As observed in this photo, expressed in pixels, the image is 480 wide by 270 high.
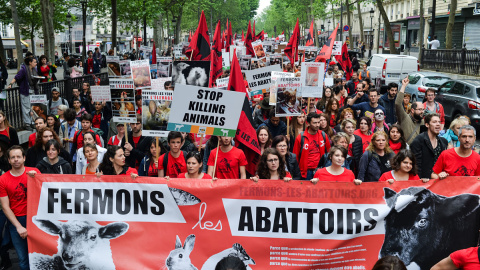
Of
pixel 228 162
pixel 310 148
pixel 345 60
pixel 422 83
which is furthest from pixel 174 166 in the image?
pixel 422 83

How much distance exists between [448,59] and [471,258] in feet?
87.7

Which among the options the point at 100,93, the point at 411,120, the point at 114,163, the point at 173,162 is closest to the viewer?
the point at 114,163

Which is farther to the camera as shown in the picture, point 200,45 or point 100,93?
point 200,45

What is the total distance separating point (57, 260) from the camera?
5.48 metres

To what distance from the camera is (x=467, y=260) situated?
379 cm

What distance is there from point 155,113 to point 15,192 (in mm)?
2215

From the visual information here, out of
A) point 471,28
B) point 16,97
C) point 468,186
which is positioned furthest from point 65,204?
point 471,28

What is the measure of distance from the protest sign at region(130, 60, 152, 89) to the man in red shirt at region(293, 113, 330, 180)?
304cm

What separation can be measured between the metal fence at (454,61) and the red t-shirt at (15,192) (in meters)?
23.8

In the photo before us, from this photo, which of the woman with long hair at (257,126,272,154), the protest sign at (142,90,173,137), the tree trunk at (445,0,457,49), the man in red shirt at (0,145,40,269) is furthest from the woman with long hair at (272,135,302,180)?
the tree trunk at (445,0,457,49)

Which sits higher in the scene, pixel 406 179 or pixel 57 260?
pixel 406 179

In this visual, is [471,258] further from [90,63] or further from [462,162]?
[90,63]

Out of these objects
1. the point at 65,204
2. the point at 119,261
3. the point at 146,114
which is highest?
the point at 146,114

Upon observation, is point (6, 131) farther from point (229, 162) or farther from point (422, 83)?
point (422, 83)
